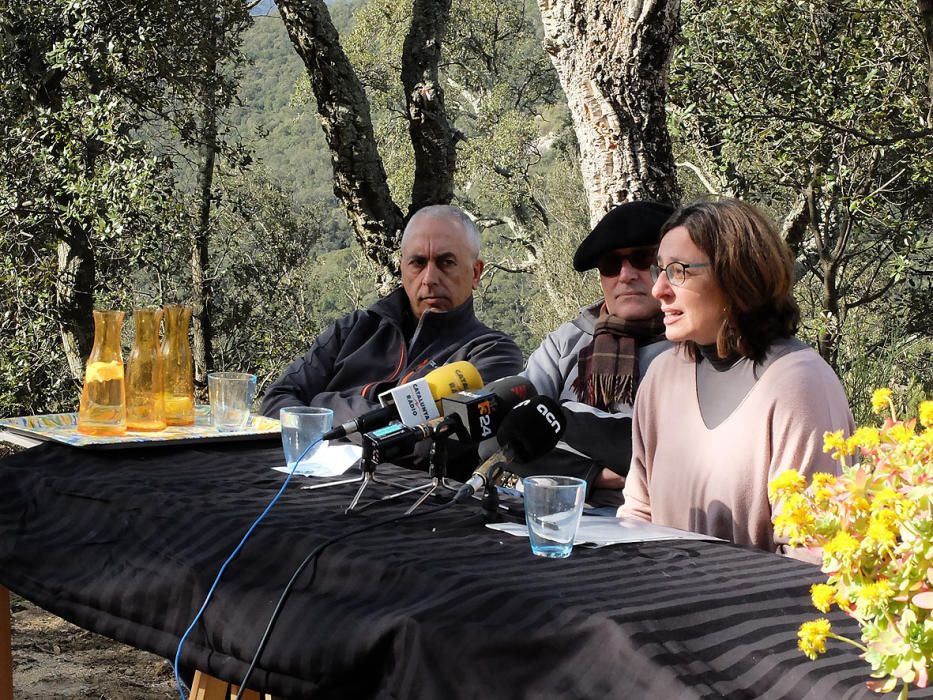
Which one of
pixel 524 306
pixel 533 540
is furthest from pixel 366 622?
pixel 524 306

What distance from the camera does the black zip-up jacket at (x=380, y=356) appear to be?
3.63 metres

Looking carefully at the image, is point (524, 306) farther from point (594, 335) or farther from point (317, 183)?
point (594, 335)

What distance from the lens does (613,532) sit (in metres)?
2.11

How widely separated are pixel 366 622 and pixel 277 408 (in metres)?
2.01

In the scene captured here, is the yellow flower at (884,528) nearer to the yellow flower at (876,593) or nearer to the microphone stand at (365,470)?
the yellow flower at (876,593)

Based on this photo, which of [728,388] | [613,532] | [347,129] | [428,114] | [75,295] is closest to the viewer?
[613,532]

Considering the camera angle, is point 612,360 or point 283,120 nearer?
point 612,360

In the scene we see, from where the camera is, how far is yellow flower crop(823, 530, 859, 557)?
3.76 feet

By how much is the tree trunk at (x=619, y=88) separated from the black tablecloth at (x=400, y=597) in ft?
7.37

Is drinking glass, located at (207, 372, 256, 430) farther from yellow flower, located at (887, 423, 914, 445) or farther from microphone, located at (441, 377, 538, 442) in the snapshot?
yellow flower, located at (887, 423, 914, 445)

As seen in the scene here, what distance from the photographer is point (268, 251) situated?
15.8m

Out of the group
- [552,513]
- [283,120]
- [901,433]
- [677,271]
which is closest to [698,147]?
[677,271]

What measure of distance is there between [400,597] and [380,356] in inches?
85.0

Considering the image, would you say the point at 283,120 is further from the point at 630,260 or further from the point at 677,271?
the point at 677,271
